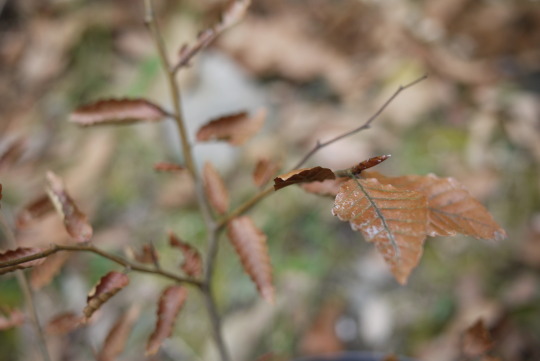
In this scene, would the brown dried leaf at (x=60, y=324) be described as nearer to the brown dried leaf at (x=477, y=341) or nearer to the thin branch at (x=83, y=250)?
the thin branch at (x=83, y=250)

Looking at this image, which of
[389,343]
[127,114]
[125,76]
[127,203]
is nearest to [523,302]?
[389,343]

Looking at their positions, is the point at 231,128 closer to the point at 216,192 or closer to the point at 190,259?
the point at 216,192

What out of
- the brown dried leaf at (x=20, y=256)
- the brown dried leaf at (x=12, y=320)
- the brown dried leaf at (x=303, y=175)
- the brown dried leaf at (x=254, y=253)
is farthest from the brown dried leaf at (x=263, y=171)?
the brown dried leaf at (x=12, y=320)

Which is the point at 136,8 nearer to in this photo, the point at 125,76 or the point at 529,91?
the point at 125,76

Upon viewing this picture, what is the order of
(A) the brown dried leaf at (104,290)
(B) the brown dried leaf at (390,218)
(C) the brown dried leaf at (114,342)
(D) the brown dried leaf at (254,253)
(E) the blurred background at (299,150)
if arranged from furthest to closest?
1. (E) the blurred background at (299,150)
2. (C) the brown dried leaf at (114,342)
3. (D) the brown dried leaf at (254,253)
4. (A) the brown dried leaf at (104,290)
5. (B) the brown dried leaf at (390,218)

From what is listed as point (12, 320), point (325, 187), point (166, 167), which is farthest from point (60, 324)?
point (325, 187)

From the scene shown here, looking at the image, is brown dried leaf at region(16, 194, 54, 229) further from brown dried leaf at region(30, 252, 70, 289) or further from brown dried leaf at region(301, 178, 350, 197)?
brown dried leaf at region(301, 178, 350, 197)
